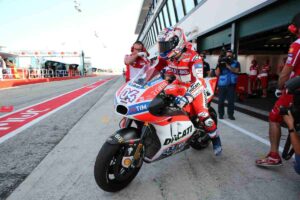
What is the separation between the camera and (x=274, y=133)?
3379 mm

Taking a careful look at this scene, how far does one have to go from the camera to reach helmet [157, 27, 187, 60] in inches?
129

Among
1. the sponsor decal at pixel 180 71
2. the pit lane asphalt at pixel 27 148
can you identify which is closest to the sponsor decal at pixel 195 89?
the sponsor decal at pixel 180 71

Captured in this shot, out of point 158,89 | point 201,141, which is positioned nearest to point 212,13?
point 201,141

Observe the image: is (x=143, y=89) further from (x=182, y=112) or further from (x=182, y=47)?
(x=182, y=47)

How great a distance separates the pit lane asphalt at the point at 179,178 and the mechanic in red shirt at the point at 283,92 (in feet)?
0.61

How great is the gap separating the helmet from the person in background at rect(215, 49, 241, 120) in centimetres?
383

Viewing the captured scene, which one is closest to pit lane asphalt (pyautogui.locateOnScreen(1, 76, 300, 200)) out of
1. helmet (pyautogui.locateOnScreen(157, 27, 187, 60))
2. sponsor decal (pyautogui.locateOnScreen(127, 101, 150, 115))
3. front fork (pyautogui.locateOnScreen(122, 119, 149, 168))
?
front fork (pyautogui.locateOnScreen(122, 119, 149, 168))

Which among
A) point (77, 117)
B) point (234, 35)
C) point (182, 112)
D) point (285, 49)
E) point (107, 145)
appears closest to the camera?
point (107, 145)

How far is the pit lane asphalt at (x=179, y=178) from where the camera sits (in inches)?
108

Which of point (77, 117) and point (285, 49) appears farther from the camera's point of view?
point (285, 49)

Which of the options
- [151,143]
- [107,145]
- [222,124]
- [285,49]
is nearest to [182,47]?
[151,143]

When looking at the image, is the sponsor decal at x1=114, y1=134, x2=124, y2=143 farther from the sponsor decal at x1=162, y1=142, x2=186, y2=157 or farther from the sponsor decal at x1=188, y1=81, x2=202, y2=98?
the sponsor decal at x1=188, y1=81, x2=202, y2=98

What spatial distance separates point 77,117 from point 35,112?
1726 mm

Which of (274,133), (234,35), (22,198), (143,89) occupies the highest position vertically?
(234,35)
